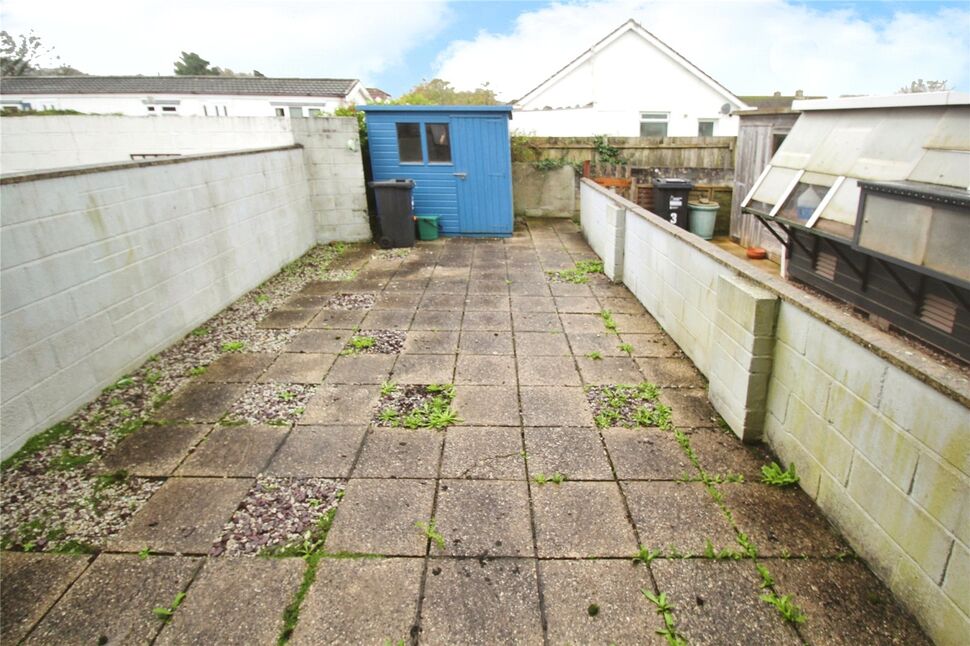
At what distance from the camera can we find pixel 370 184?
28.9 feet

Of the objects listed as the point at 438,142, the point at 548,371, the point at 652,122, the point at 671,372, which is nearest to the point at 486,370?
the point at 548,371

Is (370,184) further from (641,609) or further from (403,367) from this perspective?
(641,609)

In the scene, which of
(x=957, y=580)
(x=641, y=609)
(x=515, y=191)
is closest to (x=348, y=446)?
(x=641, y=609)

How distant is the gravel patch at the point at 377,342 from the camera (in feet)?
15.9

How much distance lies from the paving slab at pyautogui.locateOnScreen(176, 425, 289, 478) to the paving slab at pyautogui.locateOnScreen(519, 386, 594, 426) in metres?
1.76

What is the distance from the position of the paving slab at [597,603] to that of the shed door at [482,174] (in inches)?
316

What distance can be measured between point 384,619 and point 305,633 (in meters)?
0.32

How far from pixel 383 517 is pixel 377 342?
2552 mm

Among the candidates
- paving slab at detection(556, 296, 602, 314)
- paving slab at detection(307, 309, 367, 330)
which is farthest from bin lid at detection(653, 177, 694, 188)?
paving slab at detection(307, 309, 367, 330)

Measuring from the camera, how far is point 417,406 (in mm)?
3844

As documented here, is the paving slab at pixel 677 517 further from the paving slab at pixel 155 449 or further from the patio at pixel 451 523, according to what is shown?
the paving slab at pixel 155 449

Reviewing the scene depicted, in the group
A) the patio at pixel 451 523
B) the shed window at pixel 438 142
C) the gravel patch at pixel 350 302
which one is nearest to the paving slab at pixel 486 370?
the patio at pixel 451 523

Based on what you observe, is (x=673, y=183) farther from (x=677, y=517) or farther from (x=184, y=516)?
(x=184, y=516)

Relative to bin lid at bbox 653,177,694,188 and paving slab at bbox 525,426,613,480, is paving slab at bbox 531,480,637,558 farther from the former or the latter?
bin lid at bbox 653,177,694,188
